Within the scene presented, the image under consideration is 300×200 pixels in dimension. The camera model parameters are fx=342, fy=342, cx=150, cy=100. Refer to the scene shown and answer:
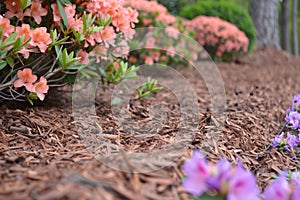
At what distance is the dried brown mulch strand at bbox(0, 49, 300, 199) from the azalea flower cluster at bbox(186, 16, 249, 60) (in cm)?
241

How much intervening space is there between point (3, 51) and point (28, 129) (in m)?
0.47

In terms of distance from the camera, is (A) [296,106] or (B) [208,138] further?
(A) [296,106]

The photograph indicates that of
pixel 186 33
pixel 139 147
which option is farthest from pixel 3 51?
pixel 186 33

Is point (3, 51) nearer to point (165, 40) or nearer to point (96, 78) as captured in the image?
point (96, 78)

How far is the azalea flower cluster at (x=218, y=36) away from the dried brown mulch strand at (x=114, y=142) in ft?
7.92

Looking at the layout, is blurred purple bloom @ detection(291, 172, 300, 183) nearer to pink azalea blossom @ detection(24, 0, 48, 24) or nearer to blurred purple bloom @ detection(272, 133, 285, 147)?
blurred purple bloom @ detection(272, 133, 285, 147)

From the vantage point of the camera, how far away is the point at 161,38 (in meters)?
4.88

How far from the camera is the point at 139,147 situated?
1738 millimetres

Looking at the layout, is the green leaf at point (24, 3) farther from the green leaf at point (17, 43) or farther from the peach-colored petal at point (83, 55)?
the peach-colored petal at point (83, 55)

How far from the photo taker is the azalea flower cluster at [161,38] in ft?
14.9

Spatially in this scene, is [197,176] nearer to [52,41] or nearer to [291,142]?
[291,142]

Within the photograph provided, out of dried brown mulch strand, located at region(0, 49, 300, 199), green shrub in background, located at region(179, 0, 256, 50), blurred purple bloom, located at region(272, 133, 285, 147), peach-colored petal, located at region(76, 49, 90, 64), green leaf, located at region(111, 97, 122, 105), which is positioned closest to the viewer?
dried brown mulch strand, located at region(0, 49, 300, 199)

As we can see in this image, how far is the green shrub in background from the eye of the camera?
6.75m

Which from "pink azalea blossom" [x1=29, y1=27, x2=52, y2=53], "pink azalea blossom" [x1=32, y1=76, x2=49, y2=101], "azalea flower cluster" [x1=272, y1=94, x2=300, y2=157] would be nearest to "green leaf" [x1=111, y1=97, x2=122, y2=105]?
"pink azalea blossom" [x1=32, y1=76, x2=49, y2=101]
